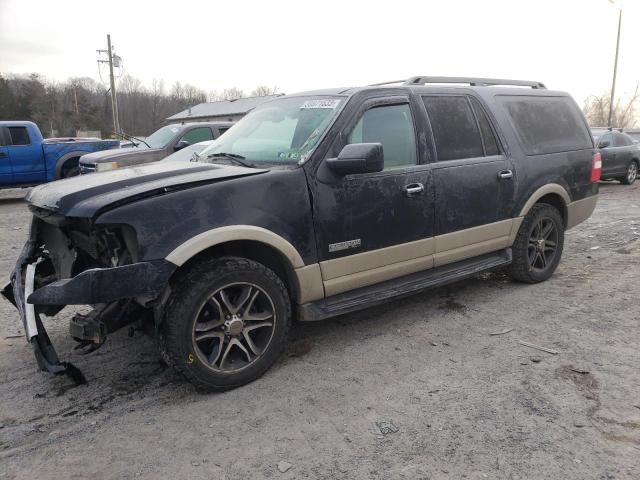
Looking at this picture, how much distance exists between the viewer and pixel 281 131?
4.17 metres

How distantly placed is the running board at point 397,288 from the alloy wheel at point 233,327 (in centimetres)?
35

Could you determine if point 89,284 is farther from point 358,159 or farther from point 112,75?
point 112,75

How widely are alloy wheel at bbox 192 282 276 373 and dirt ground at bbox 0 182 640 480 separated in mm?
225

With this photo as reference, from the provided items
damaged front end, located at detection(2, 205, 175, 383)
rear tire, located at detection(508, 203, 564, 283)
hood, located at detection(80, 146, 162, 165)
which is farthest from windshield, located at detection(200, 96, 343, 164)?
hood, located at detection(80, 146, 162, 165)

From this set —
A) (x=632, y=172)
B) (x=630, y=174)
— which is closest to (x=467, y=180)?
(x=630, y=174)

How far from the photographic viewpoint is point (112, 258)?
3.23 metres

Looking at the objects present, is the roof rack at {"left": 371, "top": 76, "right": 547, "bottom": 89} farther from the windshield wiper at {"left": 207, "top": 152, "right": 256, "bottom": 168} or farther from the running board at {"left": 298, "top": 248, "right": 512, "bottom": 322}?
the running board at {"left": 298, "top": 248, "right": 512, "bottom": 322}

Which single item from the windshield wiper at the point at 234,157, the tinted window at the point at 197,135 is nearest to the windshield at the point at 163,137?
the tinted window at the point at 197,135

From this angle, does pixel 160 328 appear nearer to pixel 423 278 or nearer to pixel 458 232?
pixel 423 278

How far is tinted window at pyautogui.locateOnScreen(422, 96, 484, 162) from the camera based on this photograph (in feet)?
14.6

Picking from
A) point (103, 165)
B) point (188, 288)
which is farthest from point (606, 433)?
point (103, 165)

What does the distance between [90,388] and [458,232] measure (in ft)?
10.3

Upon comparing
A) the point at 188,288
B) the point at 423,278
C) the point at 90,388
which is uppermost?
the point at 188,288

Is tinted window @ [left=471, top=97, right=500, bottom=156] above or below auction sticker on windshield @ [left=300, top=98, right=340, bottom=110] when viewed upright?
below
